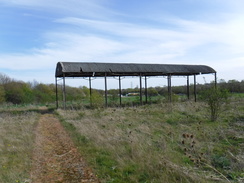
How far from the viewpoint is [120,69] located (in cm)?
1881

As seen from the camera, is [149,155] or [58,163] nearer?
[149,155]

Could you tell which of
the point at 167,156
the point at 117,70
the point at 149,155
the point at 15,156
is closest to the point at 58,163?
the point at 15,156

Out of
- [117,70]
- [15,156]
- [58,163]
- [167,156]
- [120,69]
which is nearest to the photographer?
[167,156]

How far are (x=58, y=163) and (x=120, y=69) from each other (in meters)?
13.8

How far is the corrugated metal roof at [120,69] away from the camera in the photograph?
16.9 m

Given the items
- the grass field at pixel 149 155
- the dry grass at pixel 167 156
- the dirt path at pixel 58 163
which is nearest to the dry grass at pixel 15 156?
the grass field at pixel 149 155

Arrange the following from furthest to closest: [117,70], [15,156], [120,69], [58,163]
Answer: [120,69]
[117,70]
[15,156]
[58,163]

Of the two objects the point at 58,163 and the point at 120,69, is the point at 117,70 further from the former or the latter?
the point at 58,163

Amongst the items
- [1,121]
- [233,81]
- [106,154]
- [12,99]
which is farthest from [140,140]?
[233,81]

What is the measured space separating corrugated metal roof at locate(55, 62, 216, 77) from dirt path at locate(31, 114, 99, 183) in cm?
935

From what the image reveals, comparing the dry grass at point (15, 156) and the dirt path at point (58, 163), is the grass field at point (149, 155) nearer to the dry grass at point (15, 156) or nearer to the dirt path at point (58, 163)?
the dry grass at point (15, 156)

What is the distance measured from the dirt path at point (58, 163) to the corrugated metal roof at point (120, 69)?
9347mm

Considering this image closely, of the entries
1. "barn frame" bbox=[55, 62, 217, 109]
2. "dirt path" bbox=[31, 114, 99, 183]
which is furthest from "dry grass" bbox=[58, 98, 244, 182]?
"barn frame" bbox=[55, 62, 217, 109]

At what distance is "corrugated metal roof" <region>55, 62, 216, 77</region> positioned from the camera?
16.9 metres
